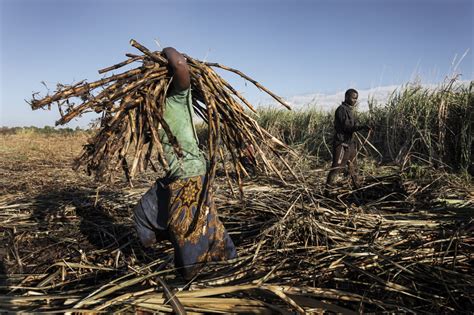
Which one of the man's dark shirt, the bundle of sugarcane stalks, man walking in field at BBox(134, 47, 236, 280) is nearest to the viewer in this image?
the bundle of sugarcane stalks

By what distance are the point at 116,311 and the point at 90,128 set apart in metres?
0.98

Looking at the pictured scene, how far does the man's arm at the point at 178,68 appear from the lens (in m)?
2.02

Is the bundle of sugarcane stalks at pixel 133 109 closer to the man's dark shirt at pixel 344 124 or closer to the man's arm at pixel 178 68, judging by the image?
the man's arm at pixel 178 68

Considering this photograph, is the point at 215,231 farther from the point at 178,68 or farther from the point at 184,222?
the point at 178,68

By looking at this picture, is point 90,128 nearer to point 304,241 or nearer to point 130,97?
point 130,97

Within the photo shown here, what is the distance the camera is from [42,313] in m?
1.83

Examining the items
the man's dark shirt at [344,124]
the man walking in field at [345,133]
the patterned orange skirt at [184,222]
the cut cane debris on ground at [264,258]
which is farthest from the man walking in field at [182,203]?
the man's dark shirt at [344,124]

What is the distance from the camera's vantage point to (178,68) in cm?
202

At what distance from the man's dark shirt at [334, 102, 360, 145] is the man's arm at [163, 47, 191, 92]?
11.3 feet

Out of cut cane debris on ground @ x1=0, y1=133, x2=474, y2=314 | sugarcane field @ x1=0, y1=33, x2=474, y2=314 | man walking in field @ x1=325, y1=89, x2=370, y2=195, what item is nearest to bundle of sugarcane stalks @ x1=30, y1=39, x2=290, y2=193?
sugarcane field @ x1=0, y1=33, x2=474, y2=314

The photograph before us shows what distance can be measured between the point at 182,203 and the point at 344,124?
350 cm

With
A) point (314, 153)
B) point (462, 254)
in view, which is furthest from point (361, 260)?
point (314, 153)

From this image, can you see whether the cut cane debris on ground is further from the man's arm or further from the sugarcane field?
the man's arm

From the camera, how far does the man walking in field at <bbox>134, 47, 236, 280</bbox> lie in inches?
84.7
